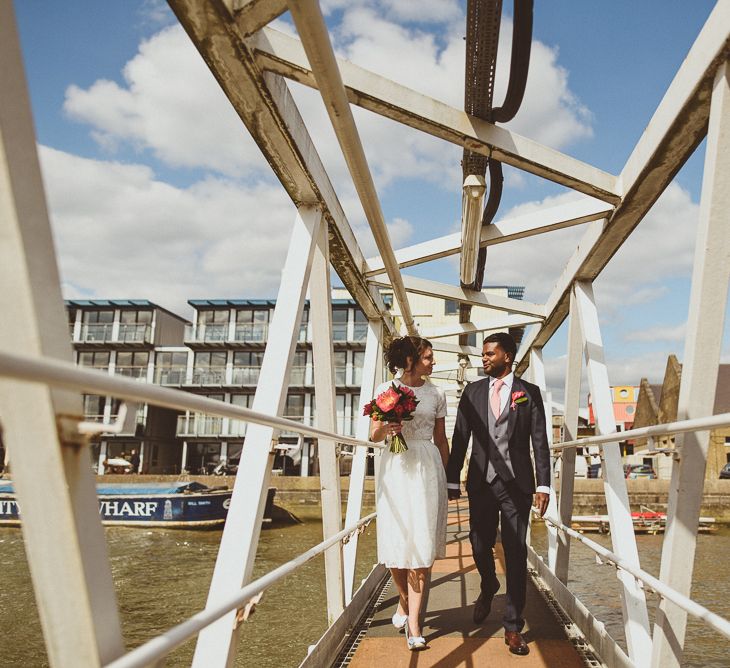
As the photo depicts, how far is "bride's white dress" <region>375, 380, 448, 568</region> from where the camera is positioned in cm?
332

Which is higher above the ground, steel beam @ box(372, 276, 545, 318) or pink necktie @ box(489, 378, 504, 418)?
steel beam @ box(372, 276, 545, 318)

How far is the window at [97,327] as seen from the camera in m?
39.1

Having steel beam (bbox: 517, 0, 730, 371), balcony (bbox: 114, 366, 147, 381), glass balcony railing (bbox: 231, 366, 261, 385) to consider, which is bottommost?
steel beam (bbox: 517, 0, 730, 371)

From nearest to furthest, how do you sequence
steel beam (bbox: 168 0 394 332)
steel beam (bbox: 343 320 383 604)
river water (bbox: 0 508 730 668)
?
steel beam (bbox: 168 0 394 332), steel beam (bbox: 343 320 383 604), river water (bbox: 0 508 730 668)

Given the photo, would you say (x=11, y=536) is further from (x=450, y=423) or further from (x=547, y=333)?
(x=547, y=333)

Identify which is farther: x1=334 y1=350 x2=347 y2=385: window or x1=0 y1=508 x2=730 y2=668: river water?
x1=334 y1=350 x2=347 y2=385: window

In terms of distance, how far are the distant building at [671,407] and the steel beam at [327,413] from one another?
29889 mm

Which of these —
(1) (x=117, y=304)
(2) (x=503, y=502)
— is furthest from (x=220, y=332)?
(2) (x=503, y=502)

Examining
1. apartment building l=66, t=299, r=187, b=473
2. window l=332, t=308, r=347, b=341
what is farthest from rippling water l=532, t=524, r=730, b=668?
apartment building l=66, t=299, r=187, b=473

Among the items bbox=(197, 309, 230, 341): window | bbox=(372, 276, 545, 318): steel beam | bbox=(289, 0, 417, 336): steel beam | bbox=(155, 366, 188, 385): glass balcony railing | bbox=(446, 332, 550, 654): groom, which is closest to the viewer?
bbox=(289, 0, 417, 336): steel beam

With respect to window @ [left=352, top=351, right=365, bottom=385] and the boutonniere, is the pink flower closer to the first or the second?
the boutonniere

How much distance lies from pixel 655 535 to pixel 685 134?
15433mm

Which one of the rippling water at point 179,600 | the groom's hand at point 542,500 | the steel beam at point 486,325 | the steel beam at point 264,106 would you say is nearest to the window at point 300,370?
the rippling water at point 179,600

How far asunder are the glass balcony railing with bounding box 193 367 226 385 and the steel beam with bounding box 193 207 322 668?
3517cm
